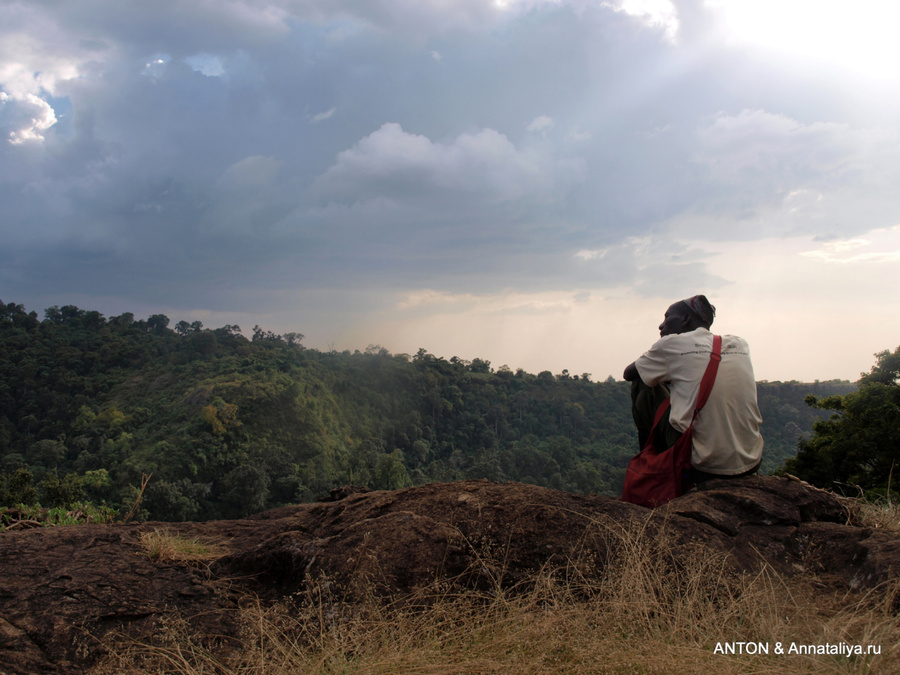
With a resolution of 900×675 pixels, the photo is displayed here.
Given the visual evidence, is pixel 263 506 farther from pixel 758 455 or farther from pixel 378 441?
pixel 758 455

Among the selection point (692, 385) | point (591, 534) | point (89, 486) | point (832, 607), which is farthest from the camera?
point (89, 486)

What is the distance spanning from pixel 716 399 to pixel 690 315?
Result: 0.93 m

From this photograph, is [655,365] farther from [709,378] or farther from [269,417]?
[269,417]

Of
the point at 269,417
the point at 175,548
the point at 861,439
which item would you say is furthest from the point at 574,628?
the point at 269,417

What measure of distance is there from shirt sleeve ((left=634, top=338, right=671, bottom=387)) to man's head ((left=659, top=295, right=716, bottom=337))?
1.70ft

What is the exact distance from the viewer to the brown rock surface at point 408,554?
2707mm

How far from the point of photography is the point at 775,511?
3.42 meters

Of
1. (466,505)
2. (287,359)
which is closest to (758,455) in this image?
(466,505)

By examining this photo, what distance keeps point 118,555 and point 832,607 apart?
3895mm

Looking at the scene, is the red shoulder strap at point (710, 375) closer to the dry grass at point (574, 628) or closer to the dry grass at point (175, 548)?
the dry grass at point (574, 628)

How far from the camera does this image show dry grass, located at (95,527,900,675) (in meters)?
2.18

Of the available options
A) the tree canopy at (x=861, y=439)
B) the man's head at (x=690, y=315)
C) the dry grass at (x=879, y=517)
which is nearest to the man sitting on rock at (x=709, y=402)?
the man's head at (x=690, y=315)

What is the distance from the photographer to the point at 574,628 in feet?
7.99

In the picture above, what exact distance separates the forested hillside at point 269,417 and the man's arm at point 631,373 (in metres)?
21.5
